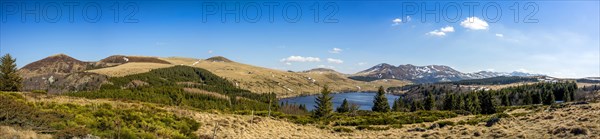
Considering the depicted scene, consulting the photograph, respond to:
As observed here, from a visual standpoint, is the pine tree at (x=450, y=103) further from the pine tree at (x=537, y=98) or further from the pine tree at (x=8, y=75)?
the pine tree at (x=8, y=75)

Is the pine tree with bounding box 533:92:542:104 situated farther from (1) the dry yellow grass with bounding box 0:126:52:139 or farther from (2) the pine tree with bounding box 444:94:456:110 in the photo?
(1) the dry yellow grass with bounding box 0:126:52:139

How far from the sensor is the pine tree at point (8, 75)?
8431cm

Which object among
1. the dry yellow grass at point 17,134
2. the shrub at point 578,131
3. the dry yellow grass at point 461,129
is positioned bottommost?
the dry yellow grass at point 461,129

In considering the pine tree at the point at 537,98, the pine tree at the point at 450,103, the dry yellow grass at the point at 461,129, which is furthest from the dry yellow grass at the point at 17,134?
the pine tree at the point at 537,98

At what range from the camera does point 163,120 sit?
3822 cm

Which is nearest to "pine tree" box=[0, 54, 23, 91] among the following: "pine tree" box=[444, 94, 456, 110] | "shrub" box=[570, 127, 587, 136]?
"shrub" box=[570, 127, 587, 136]

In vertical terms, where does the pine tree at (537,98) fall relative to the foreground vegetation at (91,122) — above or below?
below

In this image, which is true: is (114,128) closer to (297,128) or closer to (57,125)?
(57,125)

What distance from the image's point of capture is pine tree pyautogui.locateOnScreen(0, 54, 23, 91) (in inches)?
3319

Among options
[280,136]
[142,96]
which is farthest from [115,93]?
[280,136]

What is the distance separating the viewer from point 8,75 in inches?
3413

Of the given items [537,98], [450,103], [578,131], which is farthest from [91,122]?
[537,98]

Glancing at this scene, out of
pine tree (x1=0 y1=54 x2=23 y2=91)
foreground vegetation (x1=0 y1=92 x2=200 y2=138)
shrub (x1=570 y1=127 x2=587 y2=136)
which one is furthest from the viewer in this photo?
pine tree (x1=0 y1=54 x2=23 y2=91)

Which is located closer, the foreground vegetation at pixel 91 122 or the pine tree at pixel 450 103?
the foreground vegetation at pixel 91 122
